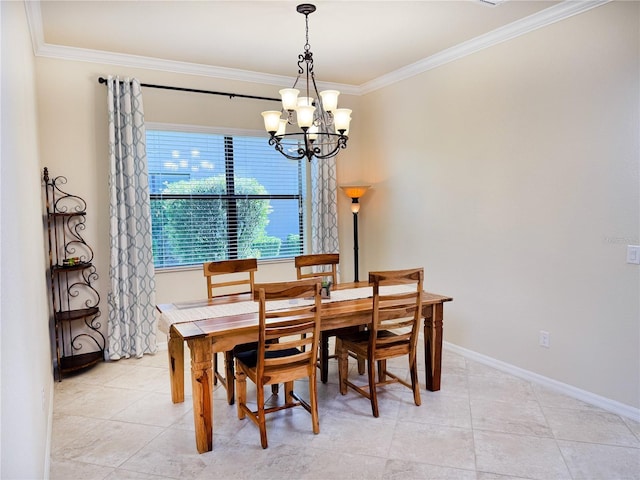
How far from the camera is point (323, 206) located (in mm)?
5070

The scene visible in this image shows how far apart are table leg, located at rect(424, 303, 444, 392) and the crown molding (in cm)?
217

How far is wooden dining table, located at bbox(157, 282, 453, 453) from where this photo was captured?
2.54 m

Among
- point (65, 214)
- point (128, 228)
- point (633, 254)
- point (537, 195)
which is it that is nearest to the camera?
point (633, 254)

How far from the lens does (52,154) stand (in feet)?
12.6

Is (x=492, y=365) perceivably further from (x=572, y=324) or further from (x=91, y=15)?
(x=91, y=15)

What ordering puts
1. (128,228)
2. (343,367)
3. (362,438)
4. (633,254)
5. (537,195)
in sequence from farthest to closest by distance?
1. (128,228)
2. (537,195)
3. (343,367)
4. (633,254)
5. (362,438)

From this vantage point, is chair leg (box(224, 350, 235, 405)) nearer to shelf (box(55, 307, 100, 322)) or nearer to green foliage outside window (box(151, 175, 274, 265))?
shelf (box(55, 307, 100, 322))

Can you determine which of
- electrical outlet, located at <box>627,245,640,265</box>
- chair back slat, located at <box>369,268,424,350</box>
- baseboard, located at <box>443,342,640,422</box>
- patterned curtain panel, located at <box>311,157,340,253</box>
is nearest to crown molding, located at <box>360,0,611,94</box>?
patterned curtain panel, located at <box>311,157,340,253</box>

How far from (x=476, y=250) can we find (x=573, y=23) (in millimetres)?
1832

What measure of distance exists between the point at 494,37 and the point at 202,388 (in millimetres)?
3386

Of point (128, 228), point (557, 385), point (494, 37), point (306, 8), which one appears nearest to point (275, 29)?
point (306, 8)

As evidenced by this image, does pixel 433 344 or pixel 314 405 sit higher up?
pixel 433 344

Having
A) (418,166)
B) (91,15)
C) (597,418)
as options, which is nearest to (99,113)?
(91,15)

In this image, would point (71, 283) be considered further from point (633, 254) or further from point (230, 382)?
point (633, 254)
